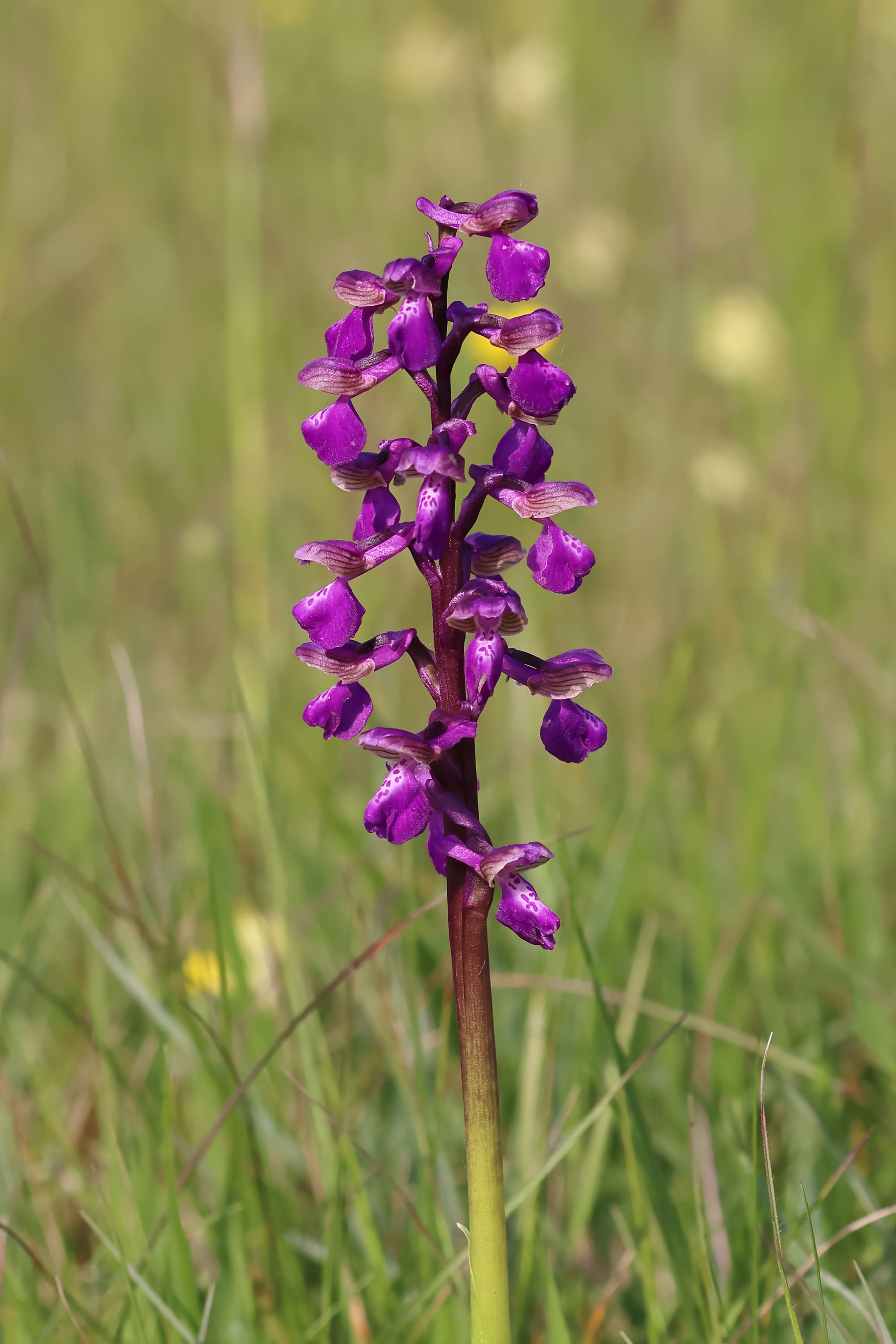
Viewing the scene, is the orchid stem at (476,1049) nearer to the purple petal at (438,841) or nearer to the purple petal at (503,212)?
the purple petal at (438,841)

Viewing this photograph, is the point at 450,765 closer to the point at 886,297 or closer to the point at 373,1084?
the point at 373,1084

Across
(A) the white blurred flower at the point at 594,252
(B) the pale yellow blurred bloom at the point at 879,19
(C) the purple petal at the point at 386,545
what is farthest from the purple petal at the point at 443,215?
(A) the white blurred flower at the point at 594,252

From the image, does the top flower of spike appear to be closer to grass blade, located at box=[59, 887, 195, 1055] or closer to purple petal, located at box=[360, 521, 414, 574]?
purple petal, located at box=[360, 521, 414, 574]

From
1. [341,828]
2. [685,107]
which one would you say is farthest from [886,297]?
[341,828]

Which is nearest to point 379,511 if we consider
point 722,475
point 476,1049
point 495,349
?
point 476,1049

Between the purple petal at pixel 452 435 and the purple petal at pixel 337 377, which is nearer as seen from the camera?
the purple petal at pixel 452 435

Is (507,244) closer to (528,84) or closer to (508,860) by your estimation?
(508,860)

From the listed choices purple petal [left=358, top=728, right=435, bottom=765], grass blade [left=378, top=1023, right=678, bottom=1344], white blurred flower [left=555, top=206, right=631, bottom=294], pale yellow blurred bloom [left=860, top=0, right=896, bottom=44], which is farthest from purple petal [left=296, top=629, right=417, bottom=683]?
white blurred flower [left=555, top=206, right=631, bottom=294]
